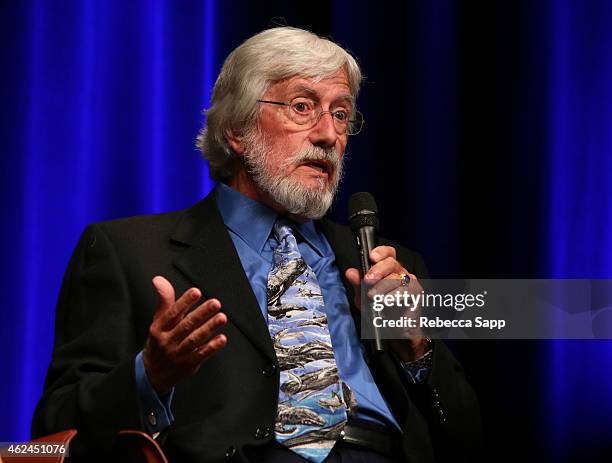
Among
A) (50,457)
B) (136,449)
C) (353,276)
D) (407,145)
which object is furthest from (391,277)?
(407,145)

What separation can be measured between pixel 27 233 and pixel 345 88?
1112 mm

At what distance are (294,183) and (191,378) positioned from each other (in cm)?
60

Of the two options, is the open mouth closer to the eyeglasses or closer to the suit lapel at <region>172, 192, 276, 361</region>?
the eyeglasses

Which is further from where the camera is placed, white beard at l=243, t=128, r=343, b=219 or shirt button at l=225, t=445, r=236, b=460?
white beard at l=243, t=128, r=343, b=219

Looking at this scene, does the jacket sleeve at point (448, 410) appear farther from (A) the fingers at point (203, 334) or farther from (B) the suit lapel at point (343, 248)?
(A) the fingers at point (203, 334)

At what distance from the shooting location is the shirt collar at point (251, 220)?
236 cm

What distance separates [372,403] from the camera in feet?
7.08

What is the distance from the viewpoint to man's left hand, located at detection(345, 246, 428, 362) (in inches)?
78.0

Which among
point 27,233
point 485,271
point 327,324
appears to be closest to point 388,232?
point 485,271

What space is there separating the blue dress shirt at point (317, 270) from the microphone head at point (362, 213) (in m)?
0.24

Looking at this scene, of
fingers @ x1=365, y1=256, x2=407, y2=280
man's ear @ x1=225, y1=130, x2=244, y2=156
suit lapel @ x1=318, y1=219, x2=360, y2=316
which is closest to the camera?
fingers @ x1=365, y1=256, x2=407, y2=280

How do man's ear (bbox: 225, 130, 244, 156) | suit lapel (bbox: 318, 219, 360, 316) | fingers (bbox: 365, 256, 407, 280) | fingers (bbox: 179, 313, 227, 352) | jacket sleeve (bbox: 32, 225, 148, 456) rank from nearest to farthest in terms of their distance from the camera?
fingers (bbox: 179, 313, 227, 352) → jacket sleeve (bbox: 32, 225, 148, 456) → fingers (bbox: 365, 256, 407, 280) → suit lapel (bbox: 318, 219, 360, 316) → man's ear (bbox: 225, 130, 244, 156)

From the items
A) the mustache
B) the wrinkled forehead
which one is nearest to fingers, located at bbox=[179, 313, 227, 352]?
the mustache

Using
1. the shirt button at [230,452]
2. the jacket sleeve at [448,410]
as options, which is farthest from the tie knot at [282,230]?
the shirt button at [230,452]
